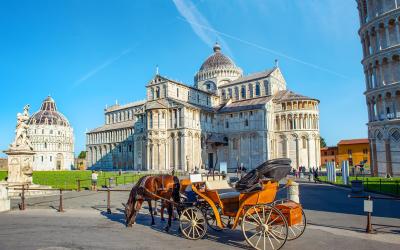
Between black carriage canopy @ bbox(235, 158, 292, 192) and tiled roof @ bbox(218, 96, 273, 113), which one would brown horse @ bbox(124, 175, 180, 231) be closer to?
black carriage canopy @ bbox(235, 158, 292, 192)

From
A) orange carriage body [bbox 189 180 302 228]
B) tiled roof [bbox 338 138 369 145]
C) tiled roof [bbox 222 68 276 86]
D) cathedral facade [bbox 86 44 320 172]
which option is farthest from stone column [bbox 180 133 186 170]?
tiled roof [bbox 338 138 369 145]

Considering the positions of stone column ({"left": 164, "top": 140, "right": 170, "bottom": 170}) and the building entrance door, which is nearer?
stone column ({"left": 164, "top": 140, "right": 170, "bottom": 170})

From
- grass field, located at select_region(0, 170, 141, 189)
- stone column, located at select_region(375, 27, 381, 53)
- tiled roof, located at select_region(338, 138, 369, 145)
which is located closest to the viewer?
grass field, located at select_region(0, 170, 141, 189)

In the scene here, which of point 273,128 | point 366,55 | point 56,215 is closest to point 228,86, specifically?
point 273,128

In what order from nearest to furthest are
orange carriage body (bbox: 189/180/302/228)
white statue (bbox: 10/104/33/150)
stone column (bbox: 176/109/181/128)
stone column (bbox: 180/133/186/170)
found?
orange carriage body (bbox: 189/180/302/228), white statue (bbox: 10/104/33/150), stone column (bbox: 180/133/186/170), stone column (bbox: 176/109/181/128)

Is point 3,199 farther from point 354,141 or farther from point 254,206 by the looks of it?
point 354,141

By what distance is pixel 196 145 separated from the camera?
56906 millimetres

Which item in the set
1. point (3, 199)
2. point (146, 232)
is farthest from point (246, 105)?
point (146, 232)

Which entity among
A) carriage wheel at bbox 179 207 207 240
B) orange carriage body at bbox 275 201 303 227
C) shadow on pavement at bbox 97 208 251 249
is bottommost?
shadow on pavement at bbox 97 208 251 249

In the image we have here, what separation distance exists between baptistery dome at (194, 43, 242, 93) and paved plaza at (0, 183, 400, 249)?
196ft

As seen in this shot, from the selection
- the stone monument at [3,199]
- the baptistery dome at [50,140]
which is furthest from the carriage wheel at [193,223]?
the baptistery dome at [50,140]

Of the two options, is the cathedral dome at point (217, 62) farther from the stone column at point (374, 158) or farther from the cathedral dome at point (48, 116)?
the cathedral dome at point (48, 116)

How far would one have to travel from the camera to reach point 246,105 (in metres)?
60.6

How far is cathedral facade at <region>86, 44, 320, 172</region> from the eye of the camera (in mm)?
54969
